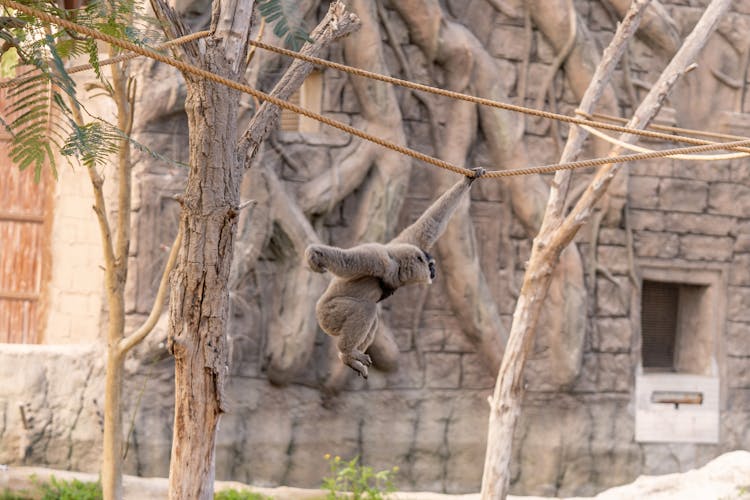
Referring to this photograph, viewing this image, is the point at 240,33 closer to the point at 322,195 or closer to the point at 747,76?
the point at 322,195

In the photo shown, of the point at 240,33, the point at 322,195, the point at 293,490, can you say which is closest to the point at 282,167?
the point at 322,195

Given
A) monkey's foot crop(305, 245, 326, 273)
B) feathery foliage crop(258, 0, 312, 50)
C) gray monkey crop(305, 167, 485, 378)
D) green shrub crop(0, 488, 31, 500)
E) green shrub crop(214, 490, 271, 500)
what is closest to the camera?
monkey's foot crop(305, 245, 326, 273)

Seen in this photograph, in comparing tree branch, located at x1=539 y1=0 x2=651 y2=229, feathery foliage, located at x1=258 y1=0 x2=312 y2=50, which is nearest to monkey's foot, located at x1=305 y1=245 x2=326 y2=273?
feathery foliage, located at x1=258 y1=0 x2=312 y2=50

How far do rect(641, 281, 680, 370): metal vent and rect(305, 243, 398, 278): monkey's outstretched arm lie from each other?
593 centimetres

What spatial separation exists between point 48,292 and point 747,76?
623cm

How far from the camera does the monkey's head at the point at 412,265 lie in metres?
4.04

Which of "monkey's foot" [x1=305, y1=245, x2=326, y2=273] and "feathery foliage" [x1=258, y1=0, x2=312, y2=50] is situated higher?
"feathery foliage" [x1=258, y1=0, x2=312, y2=50]

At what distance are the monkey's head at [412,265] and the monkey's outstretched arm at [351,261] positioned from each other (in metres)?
0.04

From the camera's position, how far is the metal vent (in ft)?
31.0

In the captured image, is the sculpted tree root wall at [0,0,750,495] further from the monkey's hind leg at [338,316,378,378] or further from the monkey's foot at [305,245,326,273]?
the monkey's foot at [305,245,326,273]

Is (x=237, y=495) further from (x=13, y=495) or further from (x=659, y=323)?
(x=659, y=323)

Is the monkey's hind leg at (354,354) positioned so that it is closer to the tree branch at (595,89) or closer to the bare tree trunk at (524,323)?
the bare tree trunk at (524,323)

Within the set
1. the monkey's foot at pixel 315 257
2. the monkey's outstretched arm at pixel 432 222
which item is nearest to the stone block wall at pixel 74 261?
the monkey's outstretched arm at pixel 432 222

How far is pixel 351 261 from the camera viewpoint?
3814 millimetres
